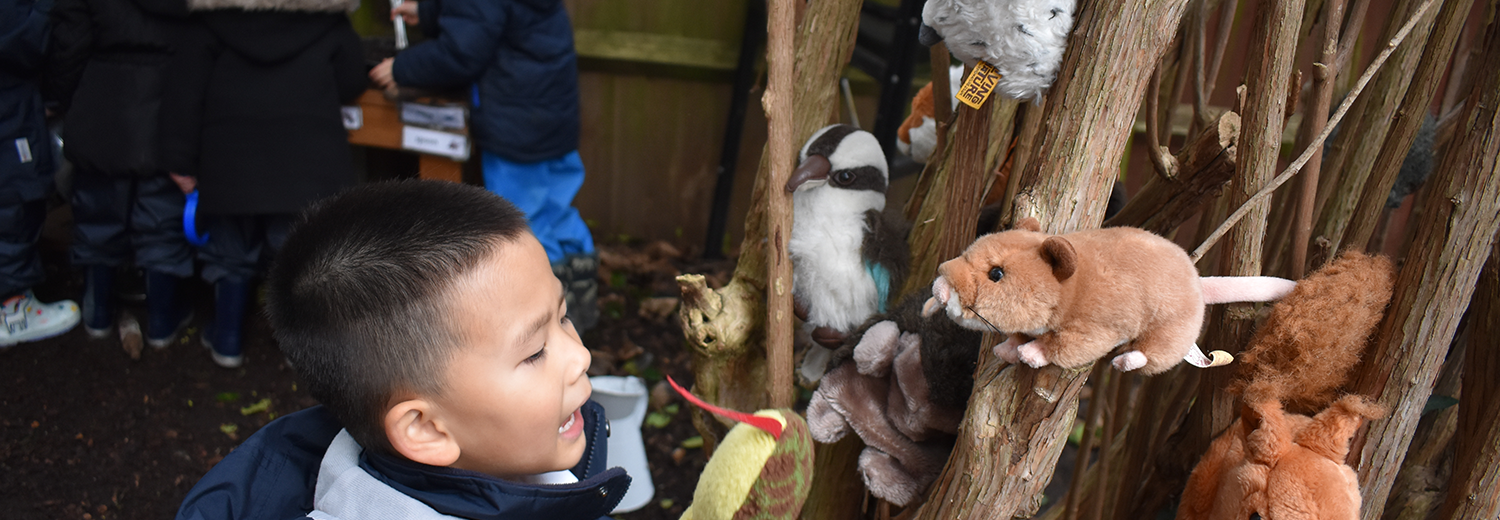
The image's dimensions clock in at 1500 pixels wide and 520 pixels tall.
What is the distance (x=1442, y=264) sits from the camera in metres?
0.94

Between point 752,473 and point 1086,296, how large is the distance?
38 cm

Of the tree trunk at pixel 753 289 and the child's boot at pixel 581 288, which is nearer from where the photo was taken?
the tree trunk at pixel 753 289

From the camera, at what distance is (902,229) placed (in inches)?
Result: 59.7

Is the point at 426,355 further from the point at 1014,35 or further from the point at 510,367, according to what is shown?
the point at 1014,35

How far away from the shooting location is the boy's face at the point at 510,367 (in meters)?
0.97

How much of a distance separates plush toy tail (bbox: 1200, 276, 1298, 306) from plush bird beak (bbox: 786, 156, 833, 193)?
0.62 meters

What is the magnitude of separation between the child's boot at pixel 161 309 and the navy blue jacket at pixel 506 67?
1.06 m

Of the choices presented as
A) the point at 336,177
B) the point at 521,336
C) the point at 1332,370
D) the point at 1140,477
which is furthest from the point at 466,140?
the point at 1332,370

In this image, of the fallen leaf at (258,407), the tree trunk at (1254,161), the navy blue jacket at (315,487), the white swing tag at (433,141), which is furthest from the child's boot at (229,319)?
the tree trunk at (1254,161)

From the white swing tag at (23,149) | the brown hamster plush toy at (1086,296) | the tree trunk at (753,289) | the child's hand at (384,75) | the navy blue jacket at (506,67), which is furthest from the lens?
the child's hand at (384,75)

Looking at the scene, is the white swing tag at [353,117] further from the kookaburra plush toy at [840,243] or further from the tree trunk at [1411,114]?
the tree trunk at [1411,114]

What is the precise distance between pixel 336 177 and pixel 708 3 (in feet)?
5.67

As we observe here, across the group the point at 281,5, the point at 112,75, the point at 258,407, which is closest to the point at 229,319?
the point at 258,407

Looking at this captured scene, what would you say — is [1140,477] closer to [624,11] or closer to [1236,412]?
[1236,412]
